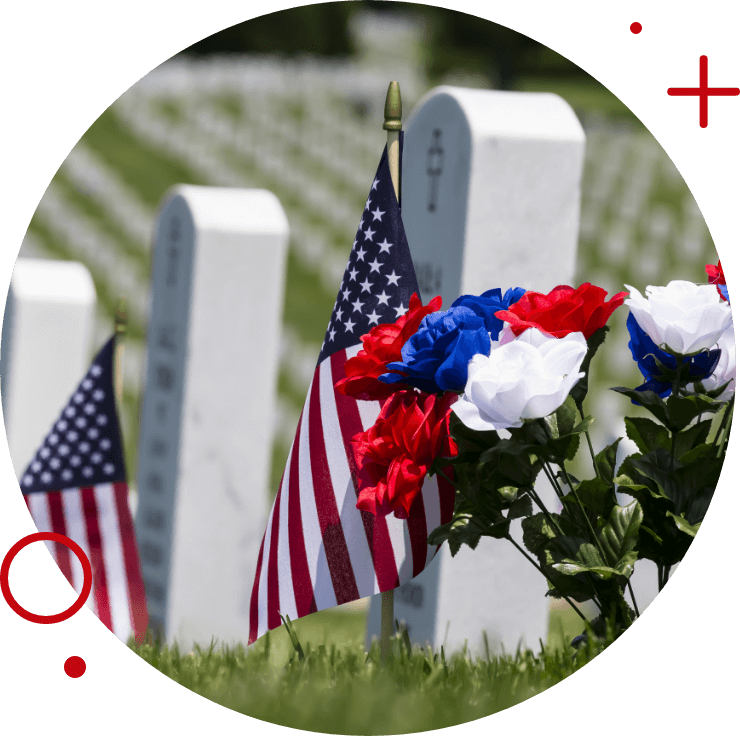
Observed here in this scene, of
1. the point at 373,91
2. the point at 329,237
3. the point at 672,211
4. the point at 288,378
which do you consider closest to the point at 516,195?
the point at 288,378

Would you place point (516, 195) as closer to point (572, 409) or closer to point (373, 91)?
point (572, 409)

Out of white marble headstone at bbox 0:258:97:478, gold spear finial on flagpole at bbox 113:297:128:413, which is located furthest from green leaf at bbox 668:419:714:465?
white marble headstone at bbox 0:258:97:478

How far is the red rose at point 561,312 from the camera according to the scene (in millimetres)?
2338

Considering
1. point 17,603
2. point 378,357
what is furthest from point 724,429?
point 17,603

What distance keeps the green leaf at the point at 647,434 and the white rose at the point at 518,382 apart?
39 centimetres

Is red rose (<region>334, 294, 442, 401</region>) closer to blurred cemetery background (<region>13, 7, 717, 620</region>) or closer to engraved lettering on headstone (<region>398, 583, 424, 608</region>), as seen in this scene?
engraved lettering on headstone (<region>398, 583, 424, 608</region>)

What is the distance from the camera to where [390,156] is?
114 inches

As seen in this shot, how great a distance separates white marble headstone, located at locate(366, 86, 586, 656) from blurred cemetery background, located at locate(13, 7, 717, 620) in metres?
11.2

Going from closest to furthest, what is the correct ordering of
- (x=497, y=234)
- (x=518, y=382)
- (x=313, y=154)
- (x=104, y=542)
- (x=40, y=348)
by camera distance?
(x=518, y=382)
(x=497, y=234)
(x=104, y=542)
(x=40, y=348)
(x=313, y=154)

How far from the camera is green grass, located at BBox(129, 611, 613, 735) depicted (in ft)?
8.34

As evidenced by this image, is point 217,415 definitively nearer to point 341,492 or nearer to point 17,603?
point 341,492

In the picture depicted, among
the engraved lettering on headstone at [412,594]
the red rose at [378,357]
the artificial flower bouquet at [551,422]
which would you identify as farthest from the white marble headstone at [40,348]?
the artificial flower bouquet at [551,422]

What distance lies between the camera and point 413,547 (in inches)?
109

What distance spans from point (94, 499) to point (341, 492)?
6.65ft
